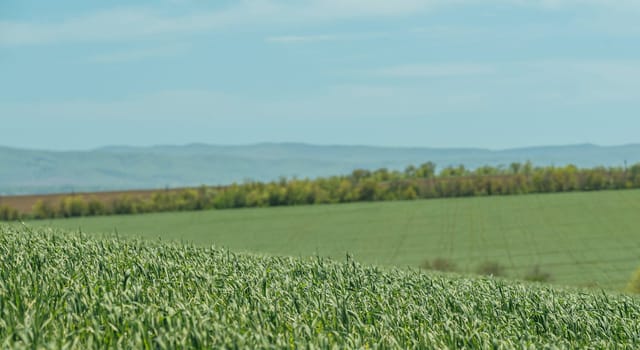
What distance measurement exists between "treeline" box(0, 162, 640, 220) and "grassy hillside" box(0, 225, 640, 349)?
104835 mm

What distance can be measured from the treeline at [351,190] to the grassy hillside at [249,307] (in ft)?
344

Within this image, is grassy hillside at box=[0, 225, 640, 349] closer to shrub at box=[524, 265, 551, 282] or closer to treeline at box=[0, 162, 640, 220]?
shrub at box=[524, 265, 551, 282]

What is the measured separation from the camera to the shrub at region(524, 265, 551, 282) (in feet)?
210

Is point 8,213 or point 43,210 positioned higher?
point 43,210

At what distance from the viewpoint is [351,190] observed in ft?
408

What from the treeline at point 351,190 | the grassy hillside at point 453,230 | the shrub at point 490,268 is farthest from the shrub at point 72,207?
the shrub at point 490,268

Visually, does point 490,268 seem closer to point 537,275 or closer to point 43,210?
point 537,275

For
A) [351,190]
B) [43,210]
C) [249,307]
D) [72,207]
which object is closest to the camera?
[249,307]

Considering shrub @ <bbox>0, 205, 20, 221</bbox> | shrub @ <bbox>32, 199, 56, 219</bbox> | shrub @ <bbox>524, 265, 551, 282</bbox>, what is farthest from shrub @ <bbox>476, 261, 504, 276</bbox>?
shrub @ <bbox>0, 205, 20, 221</bbox>

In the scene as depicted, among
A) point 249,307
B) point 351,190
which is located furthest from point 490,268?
point 249,307

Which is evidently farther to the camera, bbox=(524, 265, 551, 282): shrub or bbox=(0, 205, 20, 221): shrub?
bbox=(0, 205, 20, 221): shrub

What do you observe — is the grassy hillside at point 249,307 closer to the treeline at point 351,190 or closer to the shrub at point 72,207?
the shrub at point 72,207

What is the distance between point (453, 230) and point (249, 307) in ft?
270

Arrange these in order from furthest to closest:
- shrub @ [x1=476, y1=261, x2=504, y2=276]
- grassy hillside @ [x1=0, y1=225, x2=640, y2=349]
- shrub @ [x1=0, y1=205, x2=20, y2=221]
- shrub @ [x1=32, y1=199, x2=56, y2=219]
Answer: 1. shrub @ [x1=32, y1=199, x2=56, y2=219]
2. shrub @ [x1=0, y1=205, x2=20, y2=221]
3. shrub @ [x1=476, y1=261, x2=504, y2=276]
4. grassy hillside @ [x1=0, y1=225, x2=640, y2=349]
